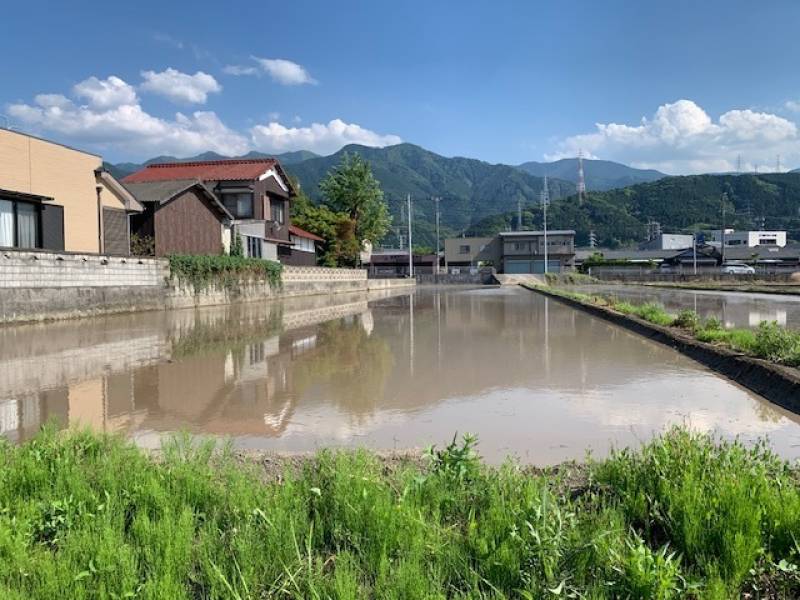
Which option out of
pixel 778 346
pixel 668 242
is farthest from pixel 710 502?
pixel 668 242

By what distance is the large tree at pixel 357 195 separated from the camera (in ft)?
188

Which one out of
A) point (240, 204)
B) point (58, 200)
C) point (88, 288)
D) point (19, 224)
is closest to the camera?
point (88, 288)

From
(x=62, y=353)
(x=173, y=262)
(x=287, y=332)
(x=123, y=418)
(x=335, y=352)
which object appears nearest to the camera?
(x=123, y=418)

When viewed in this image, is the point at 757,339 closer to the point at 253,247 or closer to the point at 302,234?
the point at 253,247

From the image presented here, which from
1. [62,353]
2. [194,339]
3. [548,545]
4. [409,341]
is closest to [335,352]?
[409,341]

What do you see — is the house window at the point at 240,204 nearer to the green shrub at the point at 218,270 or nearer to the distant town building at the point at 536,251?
the green shrub at the point at 218,270

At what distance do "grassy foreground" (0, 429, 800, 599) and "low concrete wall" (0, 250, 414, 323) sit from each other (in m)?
13.5

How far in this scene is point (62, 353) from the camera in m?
10.3

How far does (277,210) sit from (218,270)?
1566 cm

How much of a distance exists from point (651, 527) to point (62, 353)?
33.9ft

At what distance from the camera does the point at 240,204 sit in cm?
3766

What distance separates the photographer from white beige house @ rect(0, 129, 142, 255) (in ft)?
59.9

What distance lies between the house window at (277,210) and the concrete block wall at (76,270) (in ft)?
58.5

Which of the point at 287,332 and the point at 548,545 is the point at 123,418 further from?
the point at 287,332
